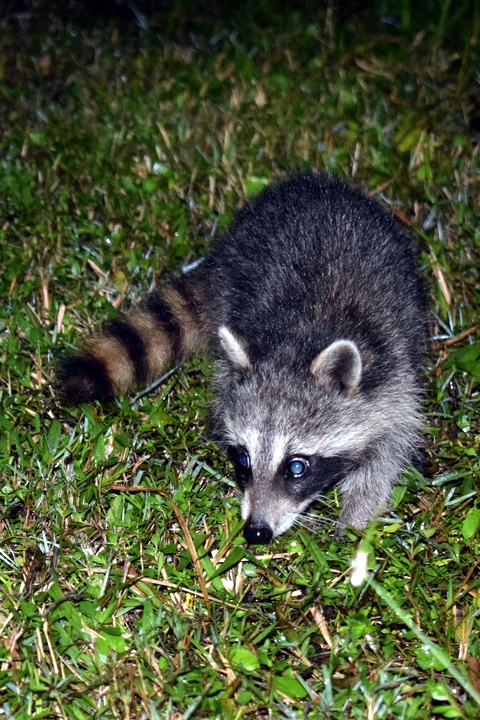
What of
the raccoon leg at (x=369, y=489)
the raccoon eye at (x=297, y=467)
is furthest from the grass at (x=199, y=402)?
the raccoon eye at (x=297, y=467)

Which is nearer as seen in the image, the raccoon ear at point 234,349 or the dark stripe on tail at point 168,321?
the raccoon ear at point 234,349

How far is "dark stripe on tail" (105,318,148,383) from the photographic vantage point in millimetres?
4141

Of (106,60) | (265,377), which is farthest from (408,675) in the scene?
(106,60)

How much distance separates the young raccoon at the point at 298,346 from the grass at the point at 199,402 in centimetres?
15

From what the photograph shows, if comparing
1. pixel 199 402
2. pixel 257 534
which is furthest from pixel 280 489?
pixel 199 402

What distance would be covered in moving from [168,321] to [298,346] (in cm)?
93

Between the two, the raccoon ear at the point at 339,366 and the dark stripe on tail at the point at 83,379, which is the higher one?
the dark stripe on tail at the point at 83,379

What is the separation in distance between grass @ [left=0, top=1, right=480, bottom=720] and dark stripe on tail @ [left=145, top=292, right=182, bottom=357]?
14cm

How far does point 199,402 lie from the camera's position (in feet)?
13.9

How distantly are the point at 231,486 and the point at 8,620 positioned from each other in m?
1.15

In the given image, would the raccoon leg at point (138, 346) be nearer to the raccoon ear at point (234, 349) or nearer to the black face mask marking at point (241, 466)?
the raccoon ear at point (234, 349)

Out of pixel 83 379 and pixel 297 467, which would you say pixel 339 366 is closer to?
pixel 297 467

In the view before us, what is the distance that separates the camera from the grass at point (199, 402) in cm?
300

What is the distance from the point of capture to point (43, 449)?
12.5ft
